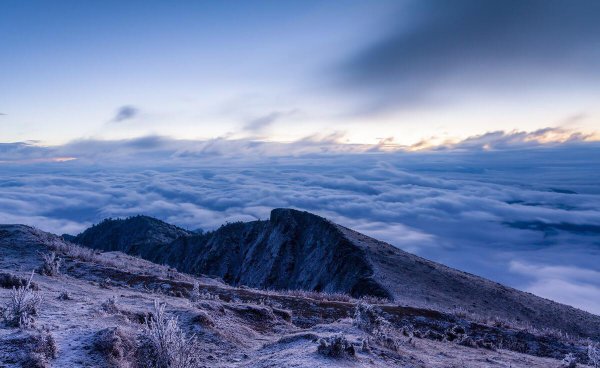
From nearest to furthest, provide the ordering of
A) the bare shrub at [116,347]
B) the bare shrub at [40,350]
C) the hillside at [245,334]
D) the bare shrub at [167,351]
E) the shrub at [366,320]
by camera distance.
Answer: the bare shrub at [40,350]
the bare shrub at [167,351]
the bare shrub at [116,347]
the hillside at [245,334]
the shrub at [366,320]

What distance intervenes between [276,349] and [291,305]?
7334 mm

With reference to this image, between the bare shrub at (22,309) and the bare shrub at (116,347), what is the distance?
129 centimetres

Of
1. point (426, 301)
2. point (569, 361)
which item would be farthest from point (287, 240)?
point (569, 361)

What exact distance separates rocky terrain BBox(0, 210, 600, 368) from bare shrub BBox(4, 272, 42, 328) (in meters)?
0.03

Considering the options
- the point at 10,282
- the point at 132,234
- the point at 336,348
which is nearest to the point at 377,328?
the point at 336,348

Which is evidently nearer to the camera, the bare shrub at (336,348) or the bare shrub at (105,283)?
the bare shrub at (336,348)

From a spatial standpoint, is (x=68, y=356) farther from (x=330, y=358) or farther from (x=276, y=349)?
(x=330, y=358)

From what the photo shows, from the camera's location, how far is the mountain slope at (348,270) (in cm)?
2680

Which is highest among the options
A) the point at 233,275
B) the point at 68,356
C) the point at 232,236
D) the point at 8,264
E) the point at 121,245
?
the point at 68,356

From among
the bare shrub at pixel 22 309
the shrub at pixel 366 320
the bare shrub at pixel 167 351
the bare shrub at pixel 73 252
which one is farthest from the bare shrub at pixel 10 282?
the bare shrub at pixel 73 252

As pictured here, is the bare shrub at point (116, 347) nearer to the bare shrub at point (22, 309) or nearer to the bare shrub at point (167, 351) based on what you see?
the bare shrub at point (167, 351)

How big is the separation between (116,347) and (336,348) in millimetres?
3259

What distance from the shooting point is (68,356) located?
5496 mm

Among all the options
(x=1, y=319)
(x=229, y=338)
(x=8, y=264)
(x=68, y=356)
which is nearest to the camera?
(x=68, y=356)
